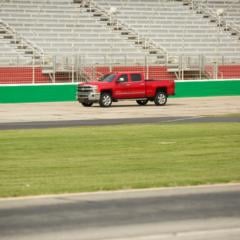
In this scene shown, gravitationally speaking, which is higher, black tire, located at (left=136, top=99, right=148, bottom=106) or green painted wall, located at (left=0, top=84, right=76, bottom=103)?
green painted wall, located at (left=0, top=84, right=76, bottom=103)

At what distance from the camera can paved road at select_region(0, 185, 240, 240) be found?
10086 mm

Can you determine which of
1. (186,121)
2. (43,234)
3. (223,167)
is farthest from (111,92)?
(43,234)

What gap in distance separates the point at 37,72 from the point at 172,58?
364 inches

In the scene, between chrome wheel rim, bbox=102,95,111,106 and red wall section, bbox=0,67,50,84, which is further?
red wall section, bbox=0,67,50,84

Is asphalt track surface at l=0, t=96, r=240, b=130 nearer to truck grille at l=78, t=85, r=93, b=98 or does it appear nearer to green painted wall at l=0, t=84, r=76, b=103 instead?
truck grille at l=78, t=85, r=93, b=98

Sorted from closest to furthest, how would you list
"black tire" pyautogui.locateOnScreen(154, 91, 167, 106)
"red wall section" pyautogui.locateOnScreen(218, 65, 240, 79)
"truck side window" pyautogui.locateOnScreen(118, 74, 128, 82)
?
1. "truck side window" pyautogui.locateOnScreen(118, 74, 128, 82)
2. "black tire" pyautogui.locateOnScreen(154, 91, 167, 106)
3. "red wall section" pyautogui.locateOnScreen(218, 65, 240, 79)

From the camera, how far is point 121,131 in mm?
24797

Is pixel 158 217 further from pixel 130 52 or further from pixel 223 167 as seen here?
pixel 130 52

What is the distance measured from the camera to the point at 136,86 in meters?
43.8

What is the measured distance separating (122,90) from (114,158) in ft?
84.8

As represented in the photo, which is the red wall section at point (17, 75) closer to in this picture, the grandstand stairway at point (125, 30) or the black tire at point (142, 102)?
the black tire at point (142, 102)

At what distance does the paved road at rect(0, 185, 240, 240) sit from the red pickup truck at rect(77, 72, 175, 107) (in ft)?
95.4

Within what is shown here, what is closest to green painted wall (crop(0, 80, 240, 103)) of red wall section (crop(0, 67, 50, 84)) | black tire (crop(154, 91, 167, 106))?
red wall section (crop(0, 67, 50, 84))

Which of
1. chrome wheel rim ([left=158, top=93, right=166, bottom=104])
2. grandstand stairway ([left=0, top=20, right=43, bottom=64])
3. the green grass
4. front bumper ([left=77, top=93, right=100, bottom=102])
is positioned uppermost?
grandstand stairway ([left=0, top=20, right=43, bottom=64])
